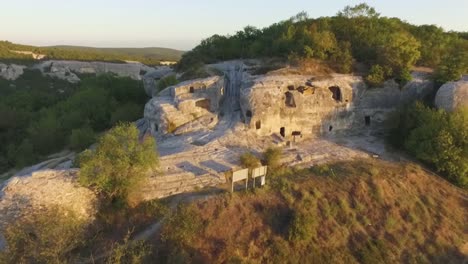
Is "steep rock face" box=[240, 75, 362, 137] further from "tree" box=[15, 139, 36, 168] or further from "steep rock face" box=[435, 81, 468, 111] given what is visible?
"tree" box=[15, 139, 36, 168]

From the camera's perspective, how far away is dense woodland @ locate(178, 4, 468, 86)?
84.8 ft

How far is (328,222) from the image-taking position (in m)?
16.9

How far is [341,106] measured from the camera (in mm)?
24484

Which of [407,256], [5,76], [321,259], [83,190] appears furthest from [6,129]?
[5,76]

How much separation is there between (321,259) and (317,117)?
10.8 meters

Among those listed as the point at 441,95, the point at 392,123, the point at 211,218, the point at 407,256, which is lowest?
the point at 407,256

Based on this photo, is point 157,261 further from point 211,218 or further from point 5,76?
point 5,76

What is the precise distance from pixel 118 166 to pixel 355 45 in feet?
68.5

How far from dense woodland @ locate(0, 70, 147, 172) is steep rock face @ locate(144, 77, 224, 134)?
6.31 m

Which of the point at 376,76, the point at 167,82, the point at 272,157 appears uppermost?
the point at 376,76

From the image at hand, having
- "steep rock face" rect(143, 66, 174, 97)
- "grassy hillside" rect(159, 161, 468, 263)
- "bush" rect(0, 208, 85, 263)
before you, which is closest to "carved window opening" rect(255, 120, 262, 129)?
"grassy hillside" rect(159, 161, 468, 263)

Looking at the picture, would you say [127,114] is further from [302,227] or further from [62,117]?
[302,227]

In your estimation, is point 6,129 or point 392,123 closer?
point 392,123

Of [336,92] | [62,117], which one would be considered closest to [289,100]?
[336,92]
